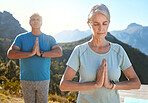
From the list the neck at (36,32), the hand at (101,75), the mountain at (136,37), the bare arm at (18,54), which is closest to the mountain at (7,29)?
the neck at (36,32)

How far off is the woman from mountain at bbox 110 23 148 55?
9227 cm

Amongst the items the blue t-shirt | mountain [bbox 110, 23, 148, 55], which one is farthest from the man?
mountain [bbox 110, 23, 148, 55]

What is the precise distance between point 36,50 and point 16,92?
11.3 ft

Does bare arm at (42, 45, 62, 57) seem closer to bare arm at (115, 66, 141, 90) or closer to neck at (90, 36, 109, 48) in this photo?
neck at (90, 36, 109, 48)

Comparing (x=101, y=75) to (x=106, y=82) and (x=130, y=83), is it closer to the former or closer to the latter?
(x=106, y=82)

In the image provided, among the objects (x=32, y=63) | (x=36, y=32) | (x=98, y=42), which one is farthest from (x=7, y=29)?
(x=98, y=42)

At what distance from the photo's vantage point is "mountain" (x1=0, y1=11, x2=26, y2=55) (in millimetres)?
31938

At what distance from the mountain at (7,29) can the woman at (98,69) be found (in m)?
32.6

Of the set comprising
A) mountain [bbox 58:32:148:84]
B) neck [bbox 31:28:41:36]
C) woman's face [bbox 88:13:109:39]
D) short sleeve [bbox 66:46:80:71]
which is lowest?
mountain [bbox 58:32:148:84]

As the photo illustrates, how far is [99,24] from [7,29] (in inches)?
1795

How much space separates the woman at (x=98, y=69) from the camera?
36.8 inches

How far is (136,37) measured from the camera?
90.3 meters

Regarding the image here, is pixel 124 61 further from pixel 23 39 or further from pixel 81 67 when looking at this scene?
pixel 23 39

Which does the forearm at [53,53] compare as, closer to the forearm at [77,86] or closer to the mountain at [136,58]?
the forearm at [77,86]
